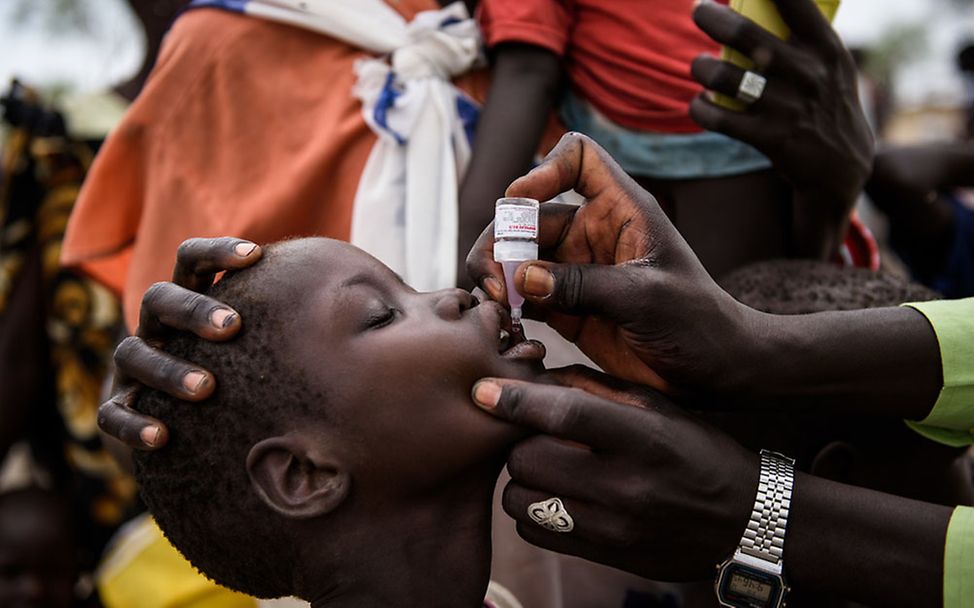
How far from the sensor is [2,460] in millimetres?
3416

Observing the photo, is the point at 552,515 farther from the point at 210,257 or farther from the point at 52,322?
the point at 52,322

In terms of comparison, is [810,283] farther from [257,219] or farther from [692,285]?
[257,219]

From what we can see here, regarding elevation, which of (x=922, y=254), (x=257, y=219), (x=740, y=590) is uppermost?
(x=257, y=219)

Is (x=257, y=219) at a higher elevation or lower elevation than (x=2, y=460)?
higher

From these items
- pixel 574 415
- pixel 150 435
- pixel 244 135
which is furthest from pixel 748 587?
pixel 244 135

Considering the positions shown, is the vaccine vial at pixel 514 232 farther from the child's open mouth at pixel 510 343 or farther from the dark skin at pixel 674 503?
the dark skin at pixel 674 503

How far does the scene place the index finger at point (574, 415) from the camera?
126 cm

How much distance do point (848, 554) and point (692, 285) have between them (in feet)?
1.68

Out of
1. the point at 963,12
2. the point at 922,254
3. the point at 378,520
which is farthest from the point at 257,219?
the point at 963,12

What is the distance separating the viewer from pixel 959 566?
138 centimetres

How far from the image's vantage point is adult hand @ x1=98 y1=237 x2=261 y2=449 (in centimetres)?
141

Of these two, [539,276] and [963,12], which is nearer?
[539,276]

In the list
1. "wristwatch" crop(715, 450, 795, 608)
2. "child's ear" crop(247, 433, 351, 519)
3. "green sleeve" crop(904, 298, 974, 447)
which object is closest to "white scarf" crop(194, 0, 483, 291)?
"child's ear" crop(247, 433, 351, 519)

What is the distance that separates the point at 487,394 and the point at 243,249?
1.63 feet
